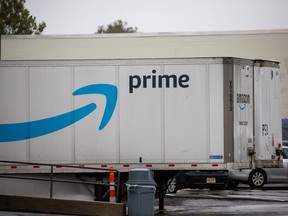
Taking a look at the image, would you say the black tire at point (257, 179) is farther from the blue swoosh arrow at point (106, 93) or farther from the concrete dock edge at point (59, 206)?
the concrete dock edge at point (59, 206)

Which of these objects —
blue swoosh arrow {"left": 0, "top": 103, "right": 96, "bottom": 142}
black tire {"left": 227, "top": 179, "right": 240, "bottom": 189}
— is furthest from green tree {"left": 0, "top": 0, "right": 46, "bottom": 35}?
blue swoosh arrow {"left": 0, "top": 103, "right": 96, "bottom": 142}

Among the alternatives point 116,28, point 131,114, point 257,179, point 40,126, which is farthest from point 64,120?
point 116,28

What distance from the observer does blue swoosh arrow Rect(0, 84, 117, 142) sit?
58.0 ft

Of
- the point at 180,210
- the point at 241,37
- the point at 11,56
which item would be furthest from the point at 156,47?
the point at 180,210

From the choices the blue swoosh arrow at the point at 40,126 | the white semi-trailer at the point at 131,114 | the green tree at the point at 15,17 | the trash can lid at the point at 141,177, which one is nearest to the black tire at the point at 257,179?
the white semi-trailer at the point at 131,114

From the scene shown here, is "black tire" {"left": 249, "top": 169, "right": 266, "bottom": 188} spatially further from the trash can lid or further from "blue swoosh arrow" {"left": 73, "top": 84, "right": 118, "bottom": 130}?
the trash can lid

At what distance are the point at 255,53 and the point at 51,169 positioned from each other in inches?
991

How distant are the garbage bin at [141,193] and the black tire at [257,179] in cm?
1047

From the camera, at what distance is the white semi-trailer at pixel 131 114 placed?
1755 cm

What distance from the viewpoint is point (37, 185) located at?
58.3 feet

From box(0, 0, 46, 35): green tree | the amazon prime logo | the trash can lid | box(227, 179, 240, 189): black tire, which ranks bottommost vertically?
box(227, 179, 240, 189): black tire

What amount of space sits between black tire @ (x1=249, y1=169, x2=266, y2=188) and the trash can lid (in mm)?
10451

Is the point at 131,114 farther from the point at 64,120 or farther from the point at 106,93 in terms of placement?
the point at 64,120

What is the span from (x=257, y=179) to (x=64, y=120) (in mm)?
10369
